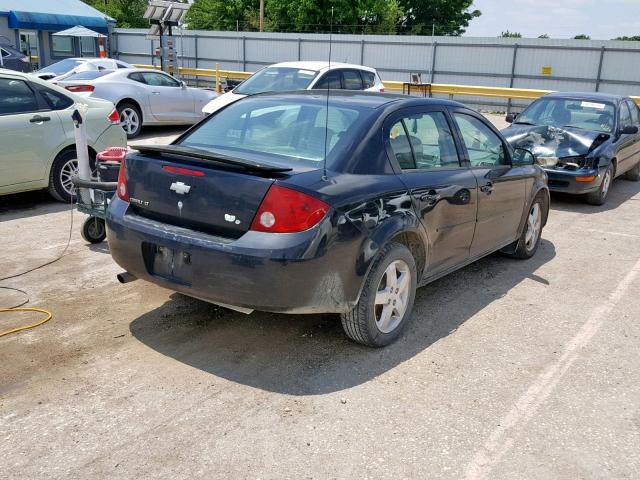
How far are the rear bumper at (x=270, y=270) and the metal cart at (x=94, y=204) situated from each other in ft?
6.83

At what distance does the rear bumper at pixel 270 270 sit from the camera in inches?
141

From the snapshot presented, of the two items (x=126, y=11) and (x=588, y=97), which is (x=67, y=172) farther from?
(x=126, y=11)

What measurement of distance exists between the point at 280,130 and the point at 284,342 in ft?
4.77

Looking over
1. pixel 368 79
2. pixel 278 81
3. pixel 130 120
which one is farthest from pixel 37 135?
pixel 368 79

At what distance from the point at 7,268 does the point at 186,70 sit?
23518mm

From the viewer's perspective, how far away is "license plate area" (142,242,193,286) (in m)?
3.84

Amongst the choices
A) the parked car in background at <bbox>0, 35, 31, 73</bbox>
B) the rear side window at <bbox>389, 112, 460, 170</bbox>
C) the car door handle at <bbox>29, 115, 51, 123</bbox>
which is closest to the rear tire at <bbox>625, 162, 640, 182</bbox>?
the rear side window at <bbox>389, 112, 460, 170</bbox>

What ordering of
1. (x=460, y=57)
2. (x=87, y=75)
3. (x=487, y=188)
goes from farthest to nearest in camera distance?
1. (x=460, y=57)
2. (x=87, y=75)
3. (x=487, y=188)

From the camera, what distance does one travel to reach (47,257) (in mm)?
5914

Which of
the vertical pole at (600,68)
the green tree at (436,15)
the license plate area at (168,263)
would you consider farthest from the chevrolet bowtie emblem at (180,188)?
the green tree at (436,15)

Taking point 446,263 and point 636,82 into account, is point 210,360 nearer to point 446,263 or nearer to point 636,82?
point 446,263

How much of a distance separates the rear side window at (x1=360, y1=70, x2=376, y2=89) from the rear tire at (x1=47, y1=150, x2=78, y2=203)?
675 cm

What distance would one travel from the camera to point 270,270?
3570mm

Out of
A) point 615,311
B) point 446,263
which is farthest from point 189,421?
point 615,311
